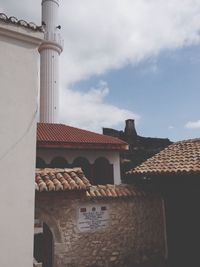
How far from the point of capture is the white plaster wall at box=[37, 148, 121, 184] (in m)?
12.6

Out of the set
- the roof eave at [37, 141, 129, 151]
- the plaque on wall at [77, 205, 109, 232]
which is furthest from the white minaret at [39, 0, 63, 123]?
the plaque on wall at [77, 205, 109, 232]

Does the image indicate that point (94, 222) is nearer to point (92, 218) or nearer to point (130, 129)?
point (92, 218)

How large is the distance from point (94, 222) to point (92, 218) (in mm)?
121

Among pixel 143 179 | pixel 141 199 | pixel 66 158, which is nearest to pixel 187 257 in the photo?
pixel 141 199

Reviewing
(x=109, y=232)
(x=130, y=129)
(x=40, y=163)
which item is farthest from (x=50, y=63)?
(x=109, y=232)

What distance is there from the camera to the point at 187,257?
8992mm

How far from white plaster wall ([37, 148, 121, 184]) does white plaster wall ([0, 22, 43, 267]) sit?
7033 mm

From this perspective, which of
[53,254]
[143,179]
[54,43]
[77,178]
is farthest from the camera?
[54,43]

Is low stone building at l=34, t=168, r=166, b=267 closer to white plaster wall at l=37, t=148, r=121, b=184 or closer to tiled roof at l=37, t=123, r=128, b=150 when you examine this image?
tiled roof at l=37, t=123, r=128, b=150

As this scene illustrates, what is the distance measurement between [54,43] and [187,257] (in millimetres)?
14906

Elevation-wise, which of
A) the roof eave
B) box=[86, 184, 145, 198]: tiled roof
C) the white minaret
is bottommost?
box=[86, 184, 145, 198]: tiled roof

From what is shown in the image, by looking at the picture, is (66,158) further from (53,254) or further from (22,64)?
(22,64)

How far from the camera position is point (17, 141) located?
211 inches

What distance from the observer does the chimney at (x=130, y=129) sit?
20016 mm
